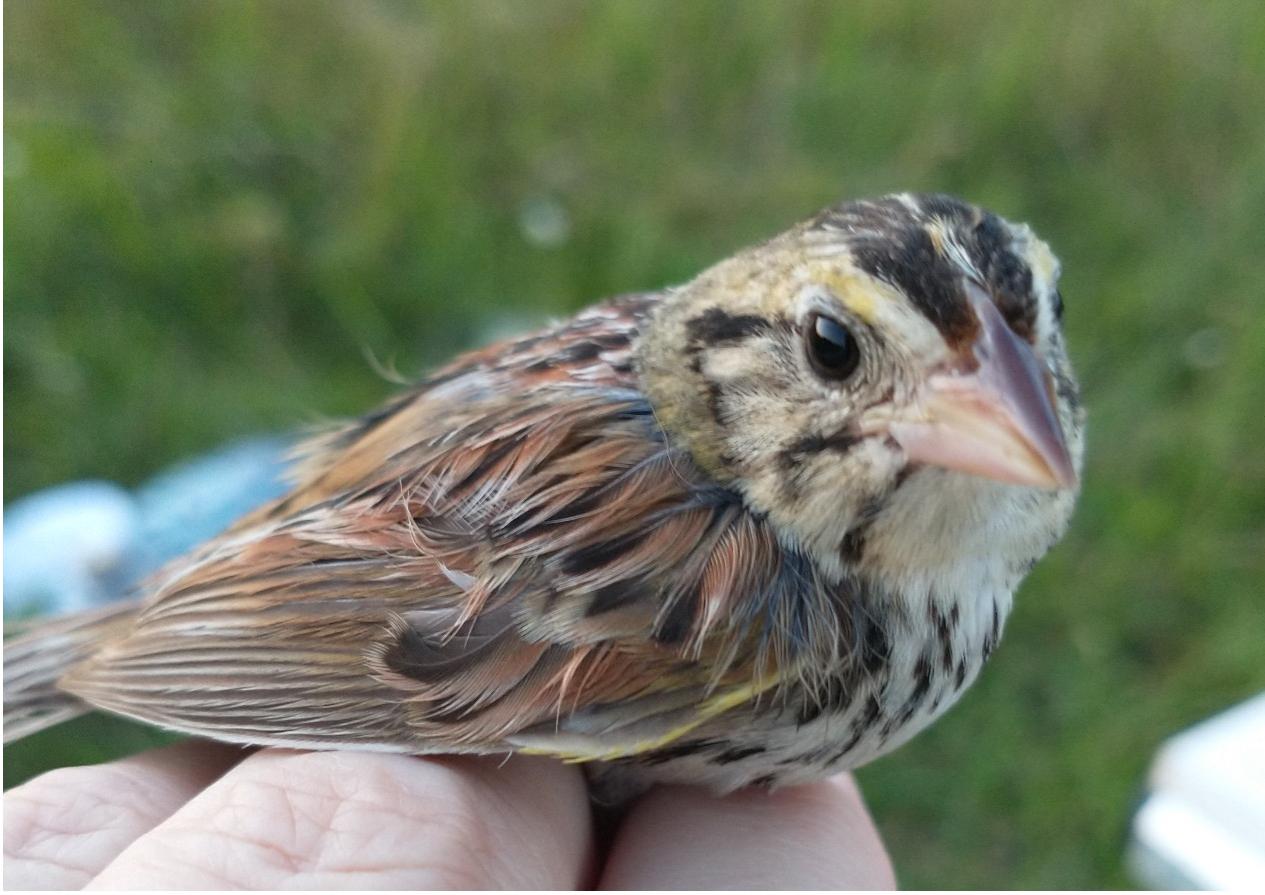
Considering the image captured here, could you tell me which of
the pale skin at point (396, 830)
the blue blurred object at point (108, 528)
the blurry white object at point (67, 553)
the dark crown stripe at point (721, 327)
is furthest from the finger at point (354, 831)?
the blurry white object at point (67, 553)

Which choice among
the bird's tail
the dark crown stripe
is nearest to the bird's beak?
the dark crown stripe

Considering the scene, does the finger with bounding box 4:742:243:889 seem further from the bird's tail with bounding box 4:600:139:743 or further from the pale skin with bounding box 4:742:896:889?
the bird's tail with bounding box 4:600:139:743

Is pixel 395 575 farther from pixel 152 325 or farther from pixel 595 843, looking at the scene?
pixel 152 325

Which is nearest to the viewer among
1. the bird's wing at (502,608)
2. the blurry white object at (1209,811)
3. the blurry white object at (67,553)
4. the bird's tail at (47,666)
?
the bird's wing at (502,608)

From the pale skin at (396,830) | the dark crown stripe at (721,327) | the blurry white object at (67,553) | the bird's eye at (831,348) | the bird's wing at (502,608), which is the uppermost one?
the blurry white object at (67,553)

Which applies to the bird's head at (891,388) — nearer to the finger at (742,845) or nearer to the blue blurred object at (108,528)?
the finger at (742,845)

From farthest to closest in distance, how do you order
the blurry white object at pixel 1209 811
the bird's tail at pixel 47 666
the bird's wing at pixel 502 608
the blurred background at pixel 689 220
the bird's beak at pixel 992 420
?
1. the blurred background at pixel 689 220
2. the blurry white object at pixel 1209 811
3. the bird's tail at pixel 47 666
4. the bird's wing at pixel 502 608
5. the bird's beak at pixel 992 420

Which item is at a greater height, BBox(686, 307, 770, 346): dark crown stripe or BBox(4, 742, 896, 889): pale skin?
BBox(686, 307, 770, 346): dark crown stripe

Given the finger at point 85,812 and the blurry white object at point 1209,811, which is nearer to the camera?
the finger at point 85,812
